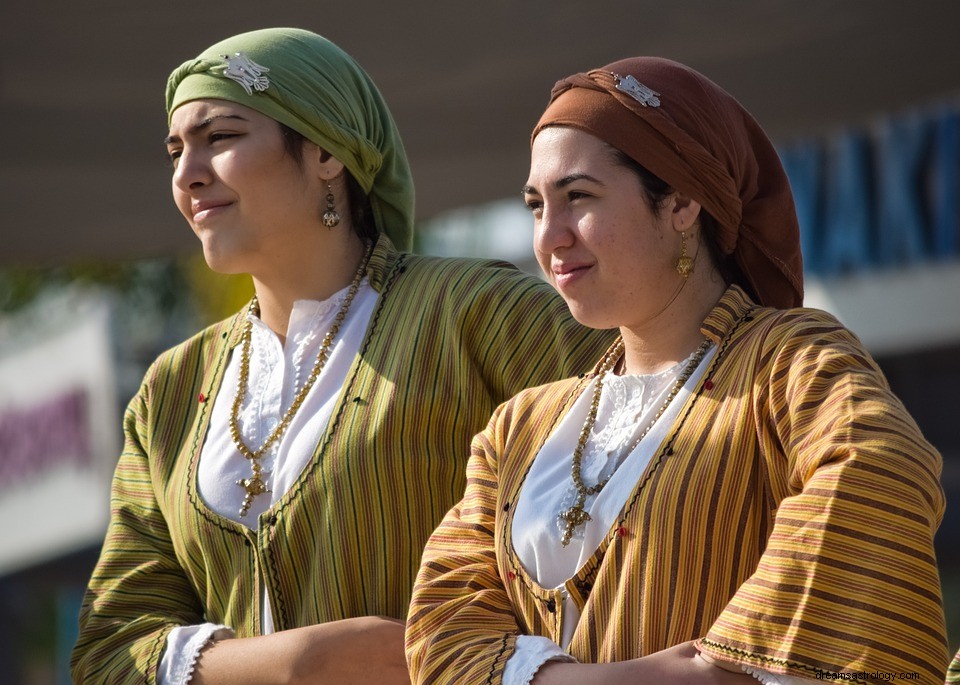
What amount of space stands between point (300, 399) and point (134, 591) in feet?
1.75

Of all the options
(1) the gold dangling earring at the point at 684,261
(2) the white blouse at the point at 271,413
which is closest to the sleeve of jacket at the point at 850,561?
(1) the gold dangling earring at the point at 684,261

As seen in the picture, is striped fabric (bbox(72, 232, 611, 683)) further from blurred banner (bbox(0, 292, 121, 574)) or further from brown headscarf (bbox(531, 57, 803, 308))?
blurred banner (bbox(0, 292, 121, 574))

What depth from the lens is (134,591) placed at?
336cm

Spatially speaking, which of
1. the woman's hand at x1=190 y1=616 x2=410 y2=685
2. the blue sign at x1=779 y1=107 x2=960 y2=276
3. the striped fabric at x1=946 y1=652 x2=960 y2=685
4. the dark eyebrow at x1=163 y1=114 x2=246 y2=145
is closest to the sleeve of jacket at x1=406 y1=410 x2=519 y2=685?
the woman's hand at x1=190 y1=616 x2=410 y2=685

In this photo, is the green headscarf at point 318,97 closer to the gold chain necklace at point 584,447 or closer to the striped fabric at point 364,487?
the striped fabric at point 364,487

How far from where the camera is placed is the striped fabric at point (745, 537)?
2.17 metres

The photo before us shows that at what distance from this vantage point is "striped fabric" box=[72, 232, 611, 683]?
10.3ft

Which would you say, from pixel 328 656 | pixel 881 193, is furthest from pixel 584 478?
pixel 881 193

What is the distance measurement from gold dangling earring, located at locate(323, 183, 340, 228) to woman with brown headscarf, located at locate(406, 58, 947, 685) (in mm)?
711

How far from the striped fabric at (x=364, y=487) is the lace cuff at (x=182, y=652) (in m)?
0.02

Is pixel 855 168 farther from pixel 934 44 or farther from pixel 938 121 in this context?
pixel 934 44

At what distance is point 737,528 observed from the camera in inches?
94.7

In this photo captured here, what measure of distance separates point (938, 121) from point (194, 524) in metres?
6.99

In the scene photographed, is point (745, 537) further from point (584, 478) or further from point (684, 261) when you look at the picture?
point (684, 261)
